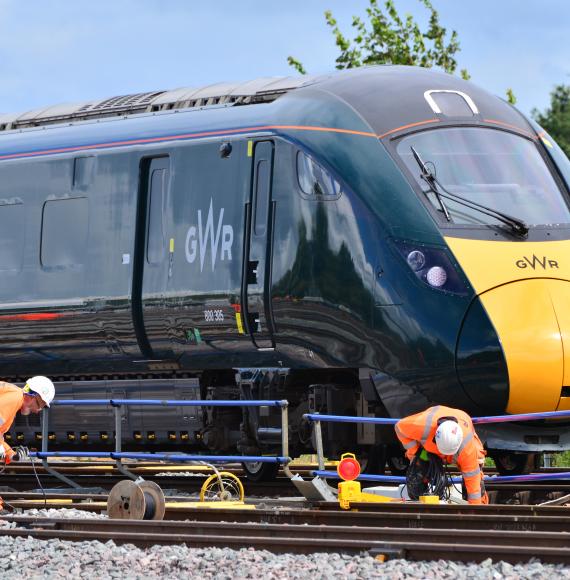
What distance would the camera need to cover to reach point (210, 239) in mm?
13461

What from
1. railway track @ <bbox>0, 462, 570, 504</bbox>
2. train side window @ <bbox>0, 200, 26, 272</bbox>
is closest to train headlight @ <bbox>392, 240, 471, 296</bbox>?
railway track @ <bbox>0, 462, 570, 504</bbox>

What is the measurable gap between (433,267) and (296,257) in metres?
1.41

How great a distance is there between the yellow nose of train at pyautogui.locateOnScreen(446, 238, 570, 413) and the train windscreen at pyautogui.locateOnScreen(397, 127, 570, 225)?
15.9 inches

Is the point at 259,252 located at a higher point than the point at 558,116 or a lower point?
lower

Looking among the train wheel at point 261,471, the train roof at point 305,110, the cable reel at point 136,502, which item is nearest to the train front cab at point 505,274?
the train roof at point 305,110

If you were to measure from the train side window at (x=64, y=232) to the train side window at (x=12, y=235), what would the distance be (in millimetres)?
307

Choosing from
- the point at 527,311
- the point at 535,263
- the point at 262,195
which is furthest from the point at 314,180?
the point at 527,311

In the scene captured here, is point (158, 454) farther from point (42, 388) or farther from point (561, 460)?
point (561, 460)

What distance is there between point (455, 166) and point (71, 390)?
4.77 metres

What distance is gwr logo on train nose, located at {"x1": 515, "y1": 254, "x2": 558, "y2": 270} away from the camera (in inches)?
476

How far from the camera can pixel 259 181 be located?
43.3 feet

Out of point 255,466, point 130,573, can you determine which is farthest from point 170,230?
point 130,573

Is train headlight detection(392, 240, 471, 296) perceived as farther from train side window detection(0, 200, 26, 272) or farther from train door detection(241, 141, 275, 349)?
train side window detection(0, 200, 26, 272)

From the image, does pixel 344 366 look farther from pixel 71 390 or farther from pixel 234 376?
pixel 71 390
